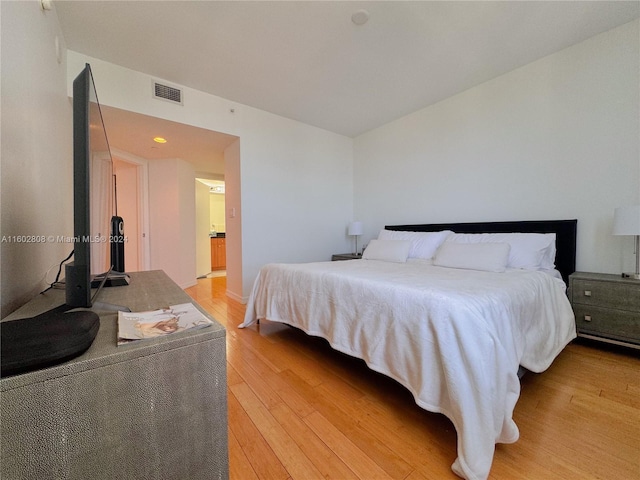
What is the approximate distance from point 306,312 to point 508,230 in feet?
7.76

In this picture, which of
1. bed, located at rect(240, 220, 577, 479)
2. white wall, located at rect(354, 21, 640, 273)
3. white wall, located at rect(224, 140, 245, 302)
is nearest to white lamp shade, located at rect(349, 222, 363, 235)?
white wall, located at rect(354, 21, 640, 273)

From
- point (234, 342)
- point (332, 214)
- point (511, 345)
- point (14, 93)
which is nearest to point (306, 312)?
point (234, 342)

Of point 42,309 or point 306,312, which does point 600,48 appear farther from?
point 42,309

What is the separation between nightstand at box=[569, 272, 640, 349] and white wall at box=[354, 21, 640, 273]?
0.40 metres

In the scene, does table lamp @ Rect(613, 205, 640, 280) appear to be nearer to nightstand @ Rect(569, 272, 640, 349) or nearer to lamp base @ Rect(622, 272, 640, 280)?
lamp base @ Rect(622, 272, 640, 280)

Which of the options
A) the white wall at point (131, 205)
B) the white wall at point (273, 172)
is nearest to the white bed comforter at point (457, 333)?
the white wall at point (273, 172)

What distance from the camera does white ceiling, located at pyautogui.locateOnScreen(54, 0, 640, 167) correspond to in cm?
202

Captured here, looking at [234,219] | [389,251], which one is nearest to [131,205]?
[234,219]

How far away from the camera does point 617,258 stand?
2277 millimetres

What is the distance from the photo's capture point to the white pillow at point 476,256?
224 centimetres

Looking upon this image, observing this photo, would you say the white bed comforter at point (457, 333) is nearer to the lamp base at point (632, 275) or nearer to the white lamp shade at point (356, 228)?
the lamp base at point (632, 275)

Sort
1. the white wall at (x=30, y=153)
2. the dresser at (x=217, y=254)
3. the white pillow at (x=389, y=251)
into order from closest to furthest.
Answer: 1. the white wall at (x=30, y=153)
2. the white pillow at (x=389, y=251)
3. the dresser at (x=217, y=254)

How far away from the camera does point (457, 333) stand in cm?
114

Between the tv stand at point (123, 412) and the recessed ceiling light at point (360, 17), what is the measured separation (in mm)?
2503
